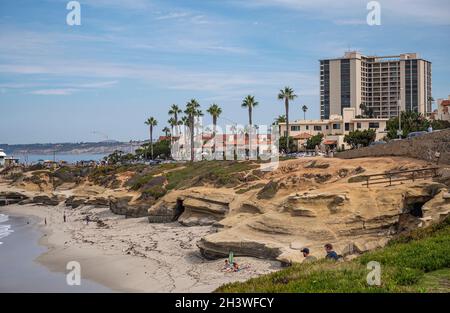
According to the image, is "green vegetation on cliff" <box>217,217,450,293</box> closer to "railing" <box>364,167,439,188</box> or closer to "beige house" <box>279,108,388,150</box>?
"railing" <box>364,167,439,188</box>

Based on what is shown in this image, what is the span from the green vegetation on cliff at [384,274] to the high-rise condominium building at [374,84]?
151m

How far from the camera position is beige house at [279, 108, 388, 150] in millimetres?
97619

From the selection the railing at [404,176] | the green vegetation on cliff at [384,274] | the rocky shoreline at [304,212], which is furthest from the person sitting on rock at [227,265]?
the green vegetation on cliff at [384,274]

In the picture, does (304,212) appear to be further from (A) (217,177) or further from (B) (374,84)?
(B) (374,84)

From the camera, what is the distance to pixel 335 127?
107 meters

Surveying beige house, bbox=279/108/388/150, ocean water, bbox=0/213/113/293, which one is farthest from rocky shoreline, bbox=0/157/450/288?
beige house, bbox=279/108/388/150

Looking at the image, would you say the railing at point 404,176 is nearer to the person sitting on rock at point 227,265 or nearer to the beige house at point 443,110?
the person sitting on rock at point 227,265

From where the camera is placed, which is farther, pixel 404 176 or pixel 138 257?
pixel 138 257

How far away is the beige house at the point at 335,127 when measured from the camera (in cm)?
9762

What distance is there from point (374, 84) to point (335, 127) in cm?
7502

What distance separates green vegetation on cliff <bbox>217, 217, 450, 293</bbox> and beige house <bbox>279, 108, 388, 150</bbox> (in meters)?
76.4

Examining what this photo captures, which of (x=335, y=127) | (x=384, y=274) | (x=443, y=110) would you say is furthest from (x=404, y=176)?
(x=335, y=127)

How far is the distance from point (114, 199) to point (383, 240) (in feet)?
127
